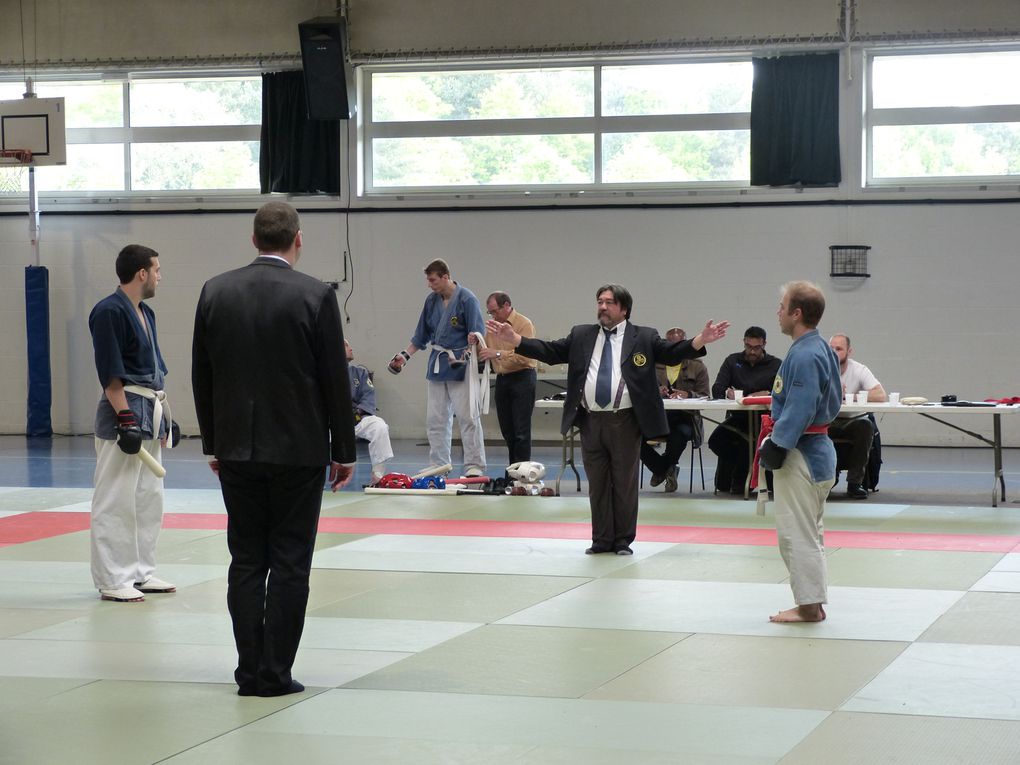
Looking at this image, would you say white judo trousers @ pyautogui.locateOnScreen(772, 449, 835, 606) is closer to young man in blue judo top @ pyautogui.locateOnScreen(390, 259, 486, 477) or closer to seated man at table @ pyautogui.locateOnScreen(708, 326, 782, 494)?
seated man at table @ pyautogui.locateOnScreen(708, 326, 782, 494)

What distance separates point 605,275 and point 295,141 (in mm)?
4180

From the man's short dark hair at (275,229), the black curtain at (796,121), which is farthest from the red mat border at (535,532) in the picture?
the black curtain at (796,121)

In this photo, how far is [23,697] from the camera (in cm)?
441

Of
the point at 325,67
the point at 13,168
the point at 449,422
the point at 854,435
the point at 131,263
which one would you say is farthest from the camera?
the point at 13,168

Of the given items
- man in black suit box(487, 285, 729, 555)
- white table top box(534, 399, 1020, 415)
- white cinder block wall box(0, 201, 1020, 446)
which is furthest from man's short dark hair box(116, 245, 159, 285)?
white cinder block wall box(0, 201, 1020, 446)

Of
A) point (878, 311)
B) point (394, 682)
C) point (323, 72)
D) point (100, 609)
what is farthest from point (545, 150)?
point (394, 682)

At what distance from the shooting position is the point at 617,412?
24.8ft

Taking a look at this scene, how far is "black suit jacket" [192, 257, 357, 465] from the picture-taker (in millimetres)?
4273

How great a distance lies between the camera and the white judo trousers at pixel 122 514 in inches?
240

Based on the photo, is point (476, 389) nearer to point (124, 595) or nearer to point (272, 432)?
point (124, 595)

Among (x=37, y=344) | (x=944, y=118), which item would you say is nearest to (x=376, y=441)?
(x=37, y=344)

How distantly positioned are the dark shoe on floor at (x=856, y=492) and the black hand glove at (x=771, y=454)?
4.96m

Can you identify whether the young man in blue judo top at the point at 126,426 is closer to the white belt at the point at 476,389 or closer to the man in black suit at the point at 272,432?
the man in black suit at the point at 272,432

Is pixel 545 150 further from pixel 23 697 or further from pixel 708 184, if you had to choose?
pixel 23 697
